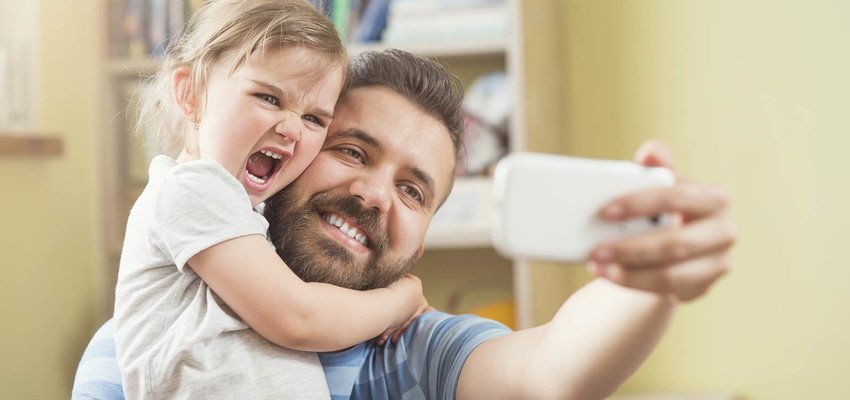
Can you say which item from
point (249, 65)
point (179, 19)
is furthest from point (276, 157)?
point (179, 19)

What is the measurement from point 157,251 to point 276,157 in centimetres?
17

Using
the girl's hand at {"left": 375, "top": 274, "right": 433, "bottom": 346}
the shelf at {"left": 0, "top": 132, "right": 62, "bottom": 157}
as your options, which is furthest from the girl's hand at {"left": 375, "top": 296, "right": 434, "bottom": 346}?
the shelf at {"left": 0, "top": 132, "right": 62, "bottom": 157}

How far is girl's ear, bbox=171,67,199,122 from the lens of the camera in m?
1.04

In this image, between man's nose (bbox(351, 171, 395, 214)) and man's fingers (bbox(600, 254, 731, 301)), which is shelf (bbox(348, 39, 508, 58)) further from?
man's fingers (bbox(600, 254, 731, 301))

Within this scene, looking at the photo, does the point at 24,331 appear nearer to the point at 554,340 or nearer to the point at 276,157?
the point at 276,157

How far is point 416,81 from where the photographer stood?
1.18m

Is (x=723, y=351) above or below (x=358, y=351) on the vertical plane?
below

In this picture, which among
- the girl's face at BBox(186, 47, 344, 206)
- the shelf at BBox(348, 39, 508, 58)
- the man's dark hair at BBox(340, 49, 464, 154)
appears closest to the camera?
the girl's face at BBox(186, 47, 344, 206)

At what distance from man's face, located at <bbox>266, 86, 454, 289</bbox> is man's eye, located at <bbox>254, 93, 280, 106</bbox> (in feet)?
0.36

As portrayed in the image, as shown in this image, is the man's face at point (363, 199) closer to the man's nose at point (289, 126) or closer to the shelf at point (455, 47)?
the man's nose at point (289, 126)

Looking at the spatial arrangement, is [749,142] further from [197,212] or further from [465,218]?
[197,212]

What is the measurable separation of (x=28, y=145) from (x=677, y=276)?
213 cm

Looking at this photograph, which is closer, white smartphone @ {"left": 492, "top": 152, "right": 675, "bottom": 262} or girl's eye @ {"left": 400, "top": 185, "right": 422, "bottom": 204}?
white smartphone @ {"left": 492, "top": 152, "right": 675, "bottom": 262}

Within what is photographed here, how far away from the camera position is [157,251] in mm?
919
